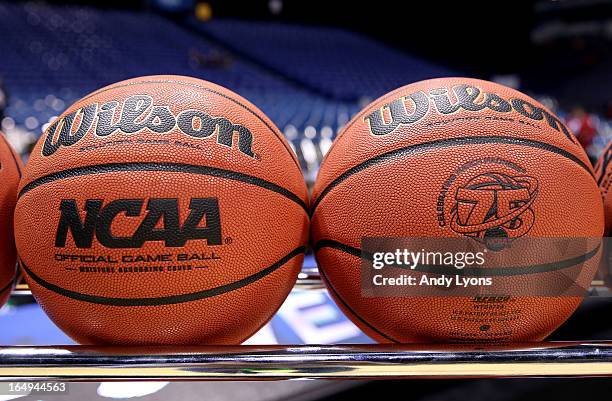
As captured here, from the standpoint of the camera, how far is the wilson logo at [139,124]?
0.54 m

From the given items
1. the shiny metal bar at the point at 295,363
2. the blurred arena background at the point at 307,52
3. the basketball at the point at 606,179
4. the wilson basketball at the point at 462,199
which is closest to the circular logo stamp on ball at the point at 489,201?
the wilson basketball at the point at 462,199

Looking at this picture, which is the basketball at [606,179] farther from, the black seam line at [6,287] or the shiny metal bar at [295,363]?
the black seam line at [6,287]

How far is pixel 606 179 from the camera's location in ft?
2.33

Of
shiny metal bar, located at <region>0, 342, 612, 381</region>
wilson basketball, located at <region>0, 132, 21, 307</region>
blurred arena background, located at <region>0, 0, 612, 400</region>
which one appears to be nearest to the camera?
shiny metal bar, located at <region>0, 342, 612, 381</region>

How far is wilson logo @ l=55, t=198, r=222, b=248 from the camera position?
0.51m

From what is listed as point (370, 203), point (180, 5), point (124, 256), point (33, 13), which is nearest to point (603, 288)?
point (370, 203)

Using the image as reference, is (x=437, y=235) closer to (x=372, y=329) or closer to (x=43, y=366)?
(x=372, y=329)

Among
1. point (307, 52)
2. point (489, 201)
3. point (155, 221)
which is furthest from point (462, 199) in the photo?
point (307, 52)

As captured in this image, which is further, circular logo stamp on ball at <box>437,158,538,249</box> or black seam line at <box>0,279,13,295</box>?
black seam line at <box>0,279,13,295</box>

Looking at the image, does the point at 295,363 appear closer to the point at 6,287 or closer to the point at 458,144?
the point at 458,144

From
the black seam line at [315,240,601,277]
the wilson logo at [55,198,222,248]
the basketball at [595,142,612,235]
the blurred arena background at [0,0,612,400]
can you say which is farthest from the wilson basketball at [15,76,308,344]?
the blurred arena background at [0,0,612,400]

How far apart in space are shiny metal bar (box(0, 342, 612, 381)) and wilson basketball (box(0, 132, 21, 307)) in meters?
0.14

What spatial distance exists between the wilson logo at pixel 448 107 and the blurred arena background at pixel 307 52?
148cm

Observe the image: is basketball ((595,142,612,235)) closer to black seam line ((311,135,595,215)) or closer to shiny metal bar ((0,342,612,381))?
black seam line ((311,135,595,215))
